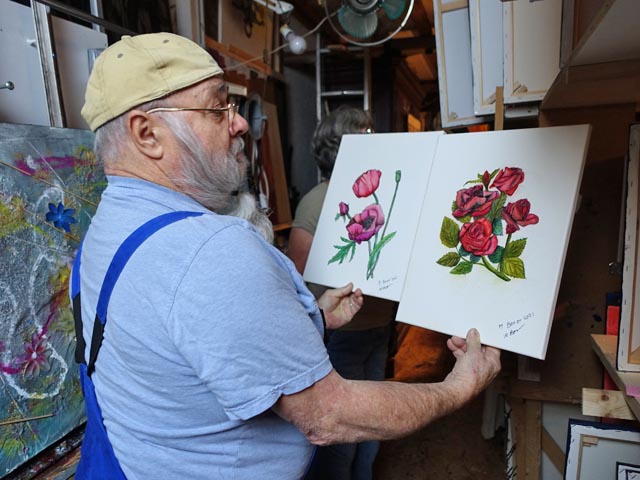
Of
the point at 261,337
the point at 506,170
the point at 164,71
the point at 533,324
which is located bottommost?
the point at 533,324

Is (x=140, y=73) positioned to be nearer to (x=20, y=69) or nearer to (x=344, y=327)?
(x=20, y=69)

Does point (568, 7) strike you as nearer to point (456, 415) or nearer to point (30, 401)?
point (30, 401)

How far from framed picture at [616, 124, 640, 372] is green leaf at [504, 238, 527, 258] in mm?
212

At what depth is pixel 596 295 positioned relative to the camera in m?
1.40

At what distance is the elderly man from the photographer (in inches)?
25.3

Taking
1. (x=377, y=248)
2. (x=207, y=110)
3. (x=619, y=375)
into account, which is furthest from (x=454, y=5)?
(x=619, y=375)

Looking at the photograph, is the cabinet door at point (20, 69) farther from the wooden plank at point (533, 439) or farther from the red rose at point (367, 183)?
the wooden plank at point (533, 439)

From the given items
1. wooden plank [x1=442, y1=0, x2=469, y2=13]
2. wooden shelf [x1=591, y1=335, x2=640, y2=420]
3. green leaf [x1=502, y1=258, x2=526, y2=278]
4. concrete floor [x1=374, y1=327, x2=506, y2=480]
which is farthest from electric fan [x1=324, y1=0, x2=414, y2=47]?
A: concrete floor [x1=374, y1=327, x2=506, y2=480]

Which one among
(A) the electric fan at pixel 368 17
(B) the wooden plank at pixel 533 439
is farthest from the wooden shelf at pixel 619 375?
(A) the electric fan at pixel 368 17

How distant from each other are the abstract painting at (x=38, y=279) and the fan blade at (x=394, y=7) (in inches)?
75.1

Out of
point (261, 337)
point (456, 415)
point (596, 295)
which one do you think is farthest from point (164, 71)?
point (456, 415)

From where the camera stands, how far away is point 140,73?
787 mm

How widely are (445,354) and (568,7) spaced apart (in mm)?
3088

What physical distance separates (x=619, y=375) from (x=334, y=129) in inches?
49.1
